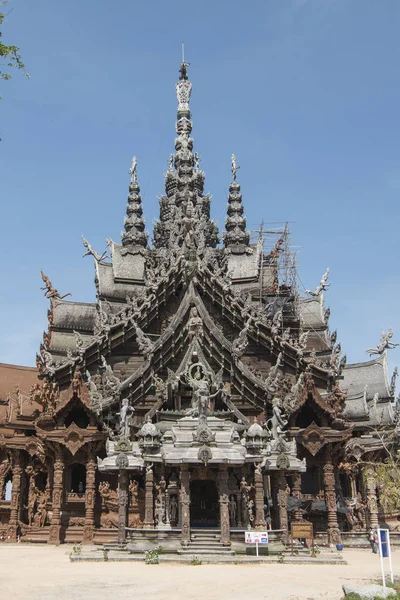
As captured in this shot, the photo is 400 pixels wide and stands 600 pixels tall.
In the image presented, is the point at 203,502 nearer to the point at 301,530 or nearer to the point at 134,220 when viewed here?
the point at 301,530

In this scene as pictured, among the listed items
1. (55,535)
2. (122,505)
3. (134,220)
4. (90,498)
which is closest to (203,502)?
(122,505)

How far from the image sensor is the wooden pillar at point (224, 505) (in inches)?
650

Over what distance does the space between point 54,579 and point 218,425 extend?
7211 mm

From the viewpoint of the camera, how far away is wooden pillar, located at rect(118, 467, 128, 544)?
17.6 metres

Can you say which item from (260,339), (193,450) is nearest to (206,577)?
(193,450)

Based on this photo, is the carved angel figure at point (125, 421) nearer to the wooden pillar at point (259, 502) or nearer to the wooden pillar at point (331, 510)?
the wooden pillar at point (259, 502)

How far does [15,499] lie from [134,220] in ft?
68.3

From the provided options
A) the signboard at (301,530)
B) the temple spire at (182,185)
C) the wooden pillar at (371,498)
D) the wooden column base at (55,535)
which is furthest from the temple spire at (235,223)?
the signboard at (301,530)

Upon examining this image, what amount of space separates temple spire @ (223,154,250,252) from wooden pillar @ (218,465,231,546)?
82.0 feet

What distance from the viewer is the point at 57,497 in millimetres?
23609

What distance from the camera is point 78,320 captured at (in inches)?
1313

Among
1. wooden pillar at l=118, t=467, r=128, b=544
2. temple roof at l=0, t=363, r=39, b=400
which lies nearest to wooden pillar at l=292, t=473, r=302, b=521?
wooden pillar at l=118, t=467, r=128, b=544

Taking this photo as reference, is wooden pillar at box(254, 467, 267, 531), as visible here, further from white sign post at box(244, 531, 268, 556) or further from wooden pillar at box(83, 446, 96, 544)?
wooden pillar at box(83, 446, 96, 544)

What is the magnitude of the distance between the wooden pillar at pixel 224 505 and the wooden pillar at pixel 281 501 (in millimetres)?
1892
